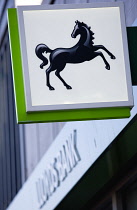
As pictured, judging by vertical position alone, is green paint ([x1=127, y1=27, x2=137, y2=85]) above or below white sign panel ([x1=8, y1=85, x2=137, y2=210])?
above

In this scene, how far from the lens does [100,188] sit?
12.0 meters

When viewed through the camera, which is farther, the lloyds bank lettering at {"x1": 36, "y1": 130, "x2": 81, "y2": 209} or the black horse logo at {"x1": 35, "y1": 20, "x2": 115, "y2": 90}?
the lloyds bank lettering at {"x1": 36, "y1": 130, "x2": 81, "y2": 209}

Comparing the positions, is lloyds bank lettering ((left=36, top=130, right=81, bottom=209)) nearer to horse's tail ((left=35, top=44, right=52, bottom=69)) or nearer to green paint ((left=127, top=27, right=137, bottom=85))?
green paint ((left=127, top=27, right=137, bottom=85))

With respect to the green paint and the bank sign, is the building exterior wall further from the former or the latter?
the bank sign

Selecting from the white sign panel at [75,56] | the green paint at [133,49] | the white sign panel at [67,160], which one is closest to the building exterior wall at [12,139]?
the white sign panel at [67,160]

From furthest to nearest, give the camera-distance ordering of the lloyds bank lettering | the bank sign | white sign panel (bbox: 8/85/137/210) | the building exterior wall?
the building exterior wall
the lloyds bank lettering
white sign panel (bbox: 8/85/137/210)
the bank sign

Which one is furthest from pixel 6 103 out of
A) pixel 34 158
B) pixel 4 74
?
pixel 34 158

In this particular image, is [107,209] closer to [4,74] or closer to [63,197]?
[63,197]

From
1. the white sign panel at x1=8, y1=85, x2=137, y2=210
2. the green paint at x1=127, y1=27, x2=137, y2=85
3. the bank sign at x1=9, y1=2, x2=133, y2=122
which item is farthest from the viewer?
the white sign panel at x1=8, y1=85, x2=137, y2=210

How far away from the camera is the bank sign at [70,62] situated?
805 cm

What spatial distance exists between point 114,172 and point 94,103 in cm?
340

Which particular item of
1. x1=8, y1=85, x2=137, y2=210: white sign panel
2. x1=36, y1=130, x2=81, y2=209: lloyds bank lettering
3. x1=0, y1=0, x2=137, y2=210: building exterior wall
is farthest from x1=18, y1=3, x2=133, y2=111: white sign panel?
x1=0, y1=0, x2=137, y2=210: building exterior wall

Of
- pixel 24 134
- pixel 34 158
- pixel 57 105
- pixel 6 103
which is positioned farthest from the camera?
pixel 6 103

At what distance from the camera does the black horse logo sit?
8188mm
